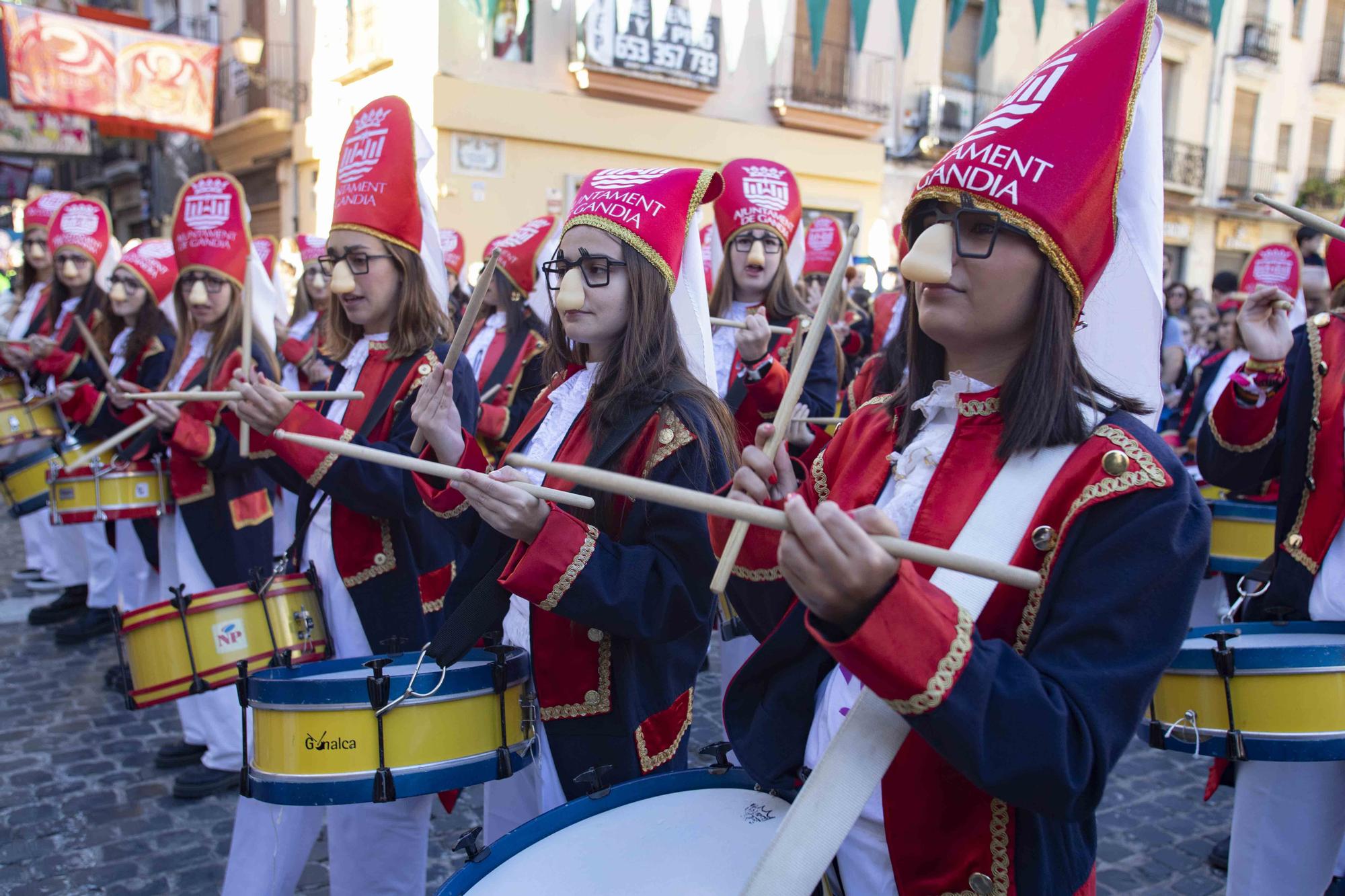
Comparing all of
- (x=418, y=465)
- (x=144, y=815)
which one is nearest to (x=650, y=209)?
(x=418, y=465)

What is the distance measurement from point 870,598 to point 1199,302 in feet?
43.9

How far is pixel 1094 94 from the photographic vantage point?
163 cm

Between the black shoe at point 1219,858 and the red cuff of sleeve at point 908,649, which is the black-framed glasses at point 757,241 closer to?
the black shoe at point 1219,858

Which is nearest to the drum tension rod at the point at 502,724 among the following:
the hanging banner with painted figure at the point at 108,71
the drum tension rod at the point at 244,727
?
the drum tension rod at the point at 244,727

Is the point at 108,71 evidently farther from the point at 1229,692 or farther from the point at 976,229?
the point at 1229,692

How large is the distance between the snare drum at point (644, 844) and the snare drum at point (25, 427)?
5.92 meters

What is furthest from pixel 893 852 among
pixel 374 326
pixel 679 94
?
pixel 679 94

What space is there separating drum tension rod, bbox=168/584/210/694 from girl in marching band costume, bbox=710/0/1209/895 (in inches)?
85.3

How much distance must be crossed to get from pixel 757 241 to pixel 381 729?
12.9 ft

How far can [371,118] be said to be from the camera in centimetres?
382

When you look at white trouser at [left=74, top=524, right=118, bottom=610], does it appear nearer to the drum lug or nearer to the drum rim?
the drum rim

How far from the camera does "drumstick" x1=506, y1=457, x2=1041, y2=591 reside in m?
1.20

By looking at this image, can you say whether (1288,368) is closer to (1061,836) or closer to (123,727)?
(1061,836)

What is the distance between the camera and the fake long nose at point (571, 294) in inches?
100
